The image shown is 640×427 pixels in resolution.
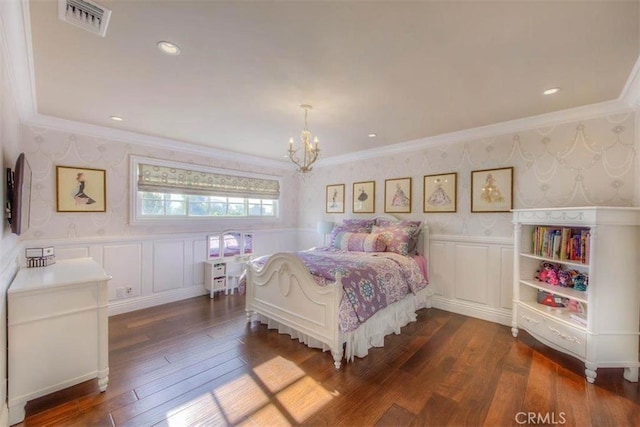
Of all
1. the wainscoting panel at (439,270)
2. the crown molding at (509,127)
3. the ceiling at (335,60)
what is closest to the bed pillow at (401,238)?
the wainscoting panel at (439,270)

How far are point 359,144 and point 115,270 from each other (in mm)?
3826

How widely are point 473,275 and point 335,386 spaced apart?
2417mm

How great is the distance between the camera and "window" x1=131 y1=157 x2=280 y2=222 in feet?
12.6

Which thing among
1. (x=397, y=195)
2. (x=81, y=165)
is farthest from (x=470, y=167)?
(x=81, y=165)

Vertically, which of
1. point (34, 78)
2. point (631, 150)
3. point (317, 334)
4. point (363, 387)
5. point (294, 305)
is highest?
point (34, 78)

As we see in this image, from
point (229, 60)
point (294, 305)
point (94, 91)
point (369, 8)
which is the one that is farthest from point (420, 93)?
point (94, 91)

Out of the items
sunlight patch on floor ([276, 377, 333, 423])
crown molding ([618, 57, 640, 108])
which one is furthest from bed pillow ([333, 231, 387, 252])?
crown molding ([618, 57, 640, 108])

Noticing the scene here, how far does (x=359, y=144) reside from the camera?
13.8 ft

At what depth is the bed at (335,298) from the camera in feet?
7.93

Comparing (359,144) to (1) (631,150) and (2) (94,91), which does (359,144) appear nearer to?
(1) (631,150)

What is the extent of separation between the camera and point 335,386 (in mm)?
2092

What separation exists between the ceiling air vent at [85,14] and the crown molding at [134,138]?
222 cm

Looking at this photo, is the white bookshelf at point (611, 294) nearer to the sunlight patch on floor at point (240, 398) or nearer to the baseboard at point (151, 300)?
the sunlight patch on floor at point (240, 398)

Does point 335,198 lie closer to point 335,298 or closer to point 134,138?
point 335,298
